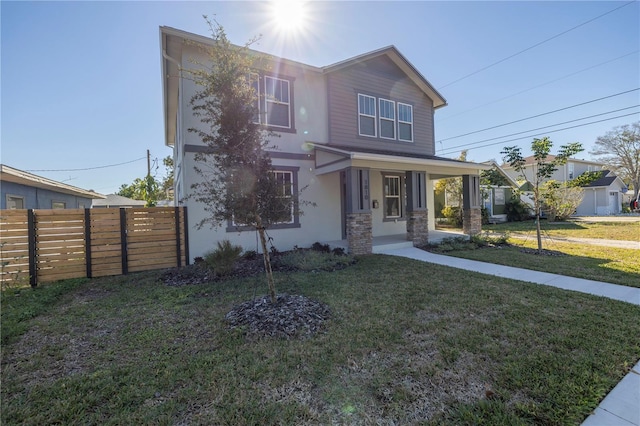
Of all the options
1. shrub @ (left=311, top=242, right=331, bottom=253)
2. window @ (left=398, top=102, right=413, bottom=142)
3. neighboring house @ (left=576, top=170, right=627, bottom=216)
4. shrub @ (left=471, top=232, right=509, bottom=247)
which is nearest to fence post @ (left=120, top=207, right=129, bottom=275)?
shrub @ (left=311, top=242, right=331, bottom=253)

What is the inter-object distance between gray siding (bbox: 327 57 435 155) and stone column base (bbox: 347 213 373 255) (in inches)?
135

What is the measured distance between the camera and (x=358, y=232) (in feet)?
29.5

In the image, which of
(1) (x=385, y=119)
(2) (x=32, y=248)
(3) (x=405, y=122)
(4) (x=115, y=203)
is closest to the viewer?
(2) (x=32, y=248)

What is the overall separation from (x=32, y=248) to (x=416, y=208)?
439 inches

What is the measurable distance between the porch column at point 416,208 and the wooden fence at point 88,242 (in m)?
7.69

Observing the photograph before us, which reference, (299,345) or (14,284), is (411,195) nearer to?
(299,345)

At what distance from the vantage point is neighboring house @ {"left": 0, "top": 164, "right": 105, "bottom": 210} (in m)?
10.6

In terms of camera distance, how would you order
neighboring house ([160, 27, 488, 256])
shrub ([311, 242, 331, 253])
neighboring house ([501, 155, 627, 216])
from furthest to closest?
1. neighboring house ([501, 155, 627, 216])
2. shrub ([311, 242, 331, 253])
3. neighboring house ([160, 27, 488, 256])

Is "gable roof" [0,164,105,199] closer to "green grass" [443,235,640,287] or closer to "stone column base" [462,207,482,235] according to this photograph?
"green grass" [443,235,640,287]

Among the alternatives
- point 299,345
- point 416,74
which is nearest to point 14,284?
point 299,345

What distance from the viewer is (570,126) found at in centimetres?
1941

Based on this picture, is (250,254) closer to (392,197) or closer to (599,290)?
(392,197)

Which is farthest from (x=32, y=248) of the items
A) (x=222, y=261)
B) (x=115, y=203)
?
(x=115, y=203)

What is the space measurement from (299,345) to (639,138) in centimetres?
4931
